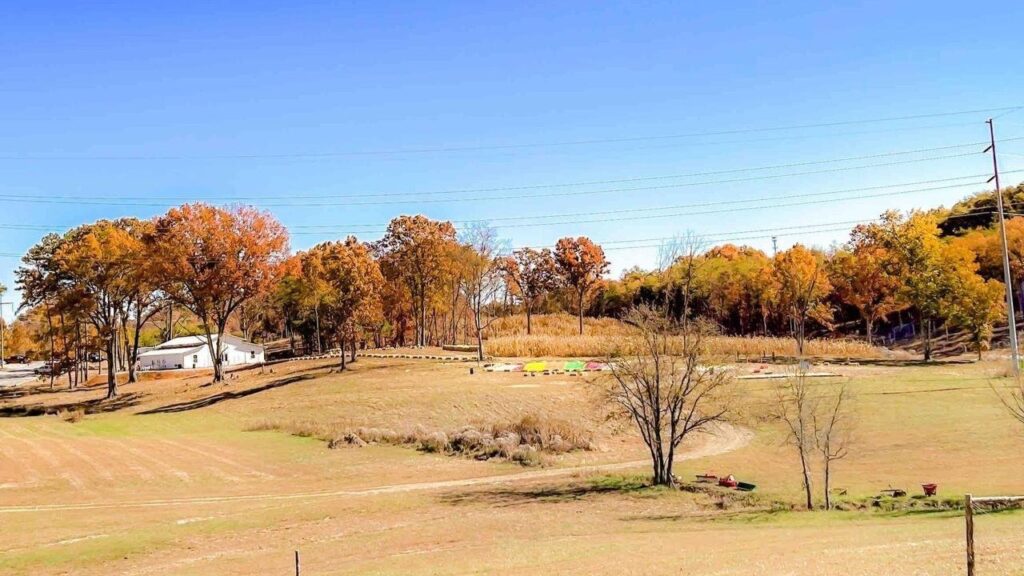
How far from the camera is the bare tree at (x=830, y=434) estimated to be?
1099 inches

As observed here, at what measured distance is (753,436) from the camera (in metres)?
44.1

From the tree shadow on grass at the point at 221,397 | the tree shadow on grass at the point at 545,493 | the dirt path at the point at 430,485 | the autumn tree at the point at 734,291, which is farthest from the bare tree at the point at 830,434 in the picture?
the autumn tree at the point at 734,291

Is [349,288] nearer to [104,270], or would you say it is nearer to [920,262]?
[104,270]

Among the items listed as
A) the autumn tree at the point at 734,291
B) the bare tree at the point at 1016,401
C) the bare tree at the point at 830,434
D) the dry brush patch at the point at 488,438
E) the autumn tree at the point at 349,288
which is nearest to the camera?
the bare tree at the point at 1016,401

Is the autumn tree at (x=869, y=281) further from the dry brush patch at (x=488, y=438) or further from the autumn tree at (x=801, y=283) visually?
the dry brush patch at (x=488, y=438)

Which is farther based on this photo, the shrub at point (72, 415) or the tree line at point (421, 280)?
the tree line at point (421, 280)

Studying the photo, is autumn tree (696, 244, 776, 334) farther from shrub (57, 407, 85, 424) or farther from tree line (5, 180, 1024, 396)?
shrub (57, 407, 85, 424)

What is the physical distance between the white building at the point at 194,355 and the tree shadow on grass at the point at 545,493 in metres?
67.4

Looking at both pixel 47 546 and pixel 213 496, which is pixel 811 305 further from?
pixel 47 546

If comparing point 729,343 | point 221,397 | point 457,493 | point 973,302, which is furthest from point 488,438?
point 973,302

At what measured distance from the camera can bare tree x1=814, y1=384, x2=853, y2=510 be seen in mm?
27906

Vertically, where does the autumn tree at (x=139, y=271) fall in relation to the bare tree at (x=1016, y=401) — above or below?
above

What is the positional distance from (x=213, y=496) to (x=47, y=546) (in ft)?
30.7

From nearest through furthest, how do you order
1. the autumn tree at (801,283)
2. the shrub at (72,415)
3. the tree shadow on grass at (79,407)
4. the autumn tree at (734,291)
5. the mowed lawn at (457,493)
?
the mowed lawn at (457,493) < the shrub at (72,415) < the tree shadow on grass at (79,407) < the autumn tree at (801,283) < the autumn tree at (734,291)
